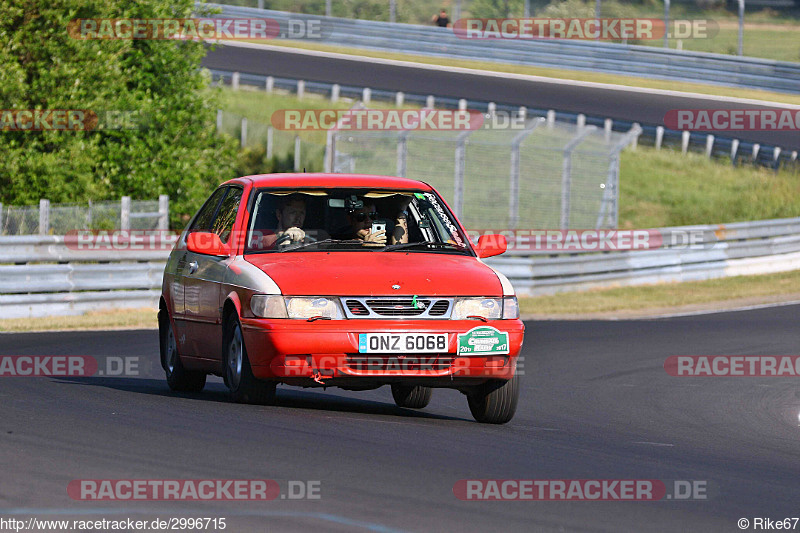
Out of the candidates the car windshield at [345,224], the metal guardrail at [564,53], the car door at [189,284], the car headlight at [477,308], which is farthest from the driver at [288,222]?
the metal guardrail at [564,53]

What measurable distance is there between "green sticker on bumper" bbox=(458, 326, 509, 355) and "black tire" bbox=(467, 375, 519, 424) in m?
0.34

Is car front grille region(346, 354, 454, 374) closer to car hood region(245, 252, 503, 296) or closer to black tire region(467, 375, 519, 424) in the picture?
car hood region(245, 252, 503, 296)

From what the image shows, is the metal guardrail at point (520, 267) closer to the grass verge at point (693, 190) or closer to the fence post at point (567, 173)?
the fence post at point (567, 173)

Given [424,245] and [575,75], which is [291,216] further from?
[575,75]

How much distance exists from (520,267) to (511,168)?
2.99 m

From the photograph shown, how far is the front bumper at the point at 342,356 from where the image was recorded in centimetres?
→ 874

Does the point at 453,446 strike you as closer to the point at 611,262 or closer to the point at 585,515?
the point at 585,515

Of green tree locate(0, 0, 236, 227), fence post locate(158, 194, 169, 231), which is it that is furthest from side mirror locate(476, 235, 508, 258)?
green tree locate(0, 0, 236, 227)

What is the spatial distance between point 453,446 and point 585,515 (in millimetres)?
1961

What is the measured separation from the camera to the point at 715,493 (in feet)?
22.6

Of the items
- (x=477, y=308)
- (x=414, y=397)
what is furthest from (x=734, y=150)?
(x=477, y=308)

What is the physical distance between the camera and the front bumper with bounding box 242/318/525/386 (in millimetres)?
8742

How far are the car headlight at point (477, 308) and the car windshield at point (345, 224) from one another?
2.75 ft

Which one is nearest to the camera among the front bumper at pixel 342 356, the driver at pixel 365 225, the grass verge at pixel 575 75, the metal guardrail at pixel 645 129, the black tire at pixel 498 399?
the front bumper at pixel 342 356
